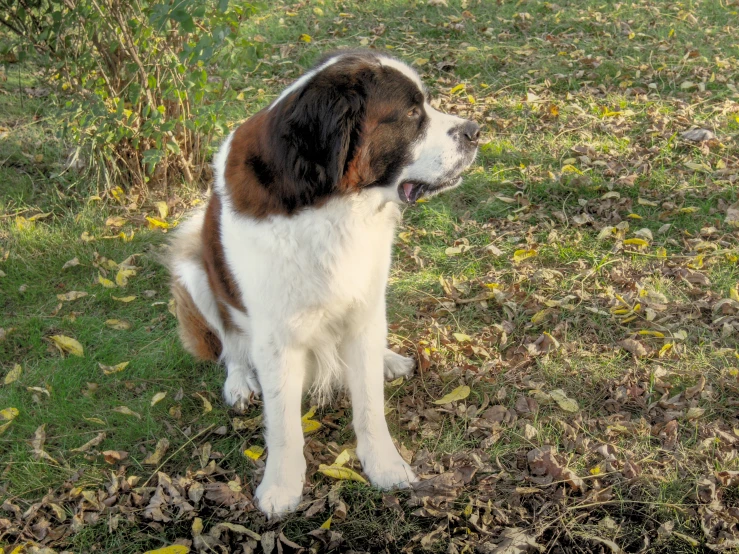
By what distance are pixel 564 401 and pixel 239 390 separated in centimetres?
154

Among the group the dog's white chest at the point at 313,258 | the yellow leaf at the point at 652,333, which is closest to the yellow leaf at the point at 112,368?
the dog's white chest at the point at 313,258

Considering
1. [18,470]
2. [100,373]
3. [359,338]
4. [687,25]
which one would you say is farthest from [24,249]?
[687,25]

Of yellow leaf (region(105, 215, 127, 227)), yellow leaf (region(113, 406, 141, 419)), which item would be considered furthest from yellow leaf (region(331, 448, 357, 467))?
yellow leaf (region(105, 215, 127, 227))

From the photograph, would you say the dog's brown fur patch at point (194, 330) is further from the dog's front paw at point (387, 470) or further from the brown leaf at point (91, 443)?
the dog's front paw at point (387, 470)

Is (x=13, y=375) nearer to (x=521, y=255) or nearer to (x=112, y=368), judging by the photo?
(x=112, y=368)

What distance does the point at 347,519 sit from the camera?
271cm

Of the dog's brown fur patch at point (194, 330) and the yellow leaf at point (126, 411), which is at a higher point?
the dog's brown fur patch at point (194, 330)

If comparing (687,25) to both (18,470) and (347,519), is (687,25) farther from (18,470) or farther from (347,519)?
(18,470)

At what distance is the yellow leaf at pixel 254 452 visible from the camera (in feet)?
9.92

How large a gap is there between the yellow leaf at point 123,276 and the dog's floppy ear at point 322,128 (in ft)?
7.38

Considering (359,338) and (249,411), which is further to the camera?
(249,411)

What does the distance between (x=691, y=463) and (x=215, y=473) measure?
1993 mm

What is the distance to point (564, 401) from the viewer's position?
10.4 ft

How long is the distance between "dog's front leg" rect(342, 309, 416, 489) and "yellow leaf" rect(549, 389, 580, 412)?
0.79 m
